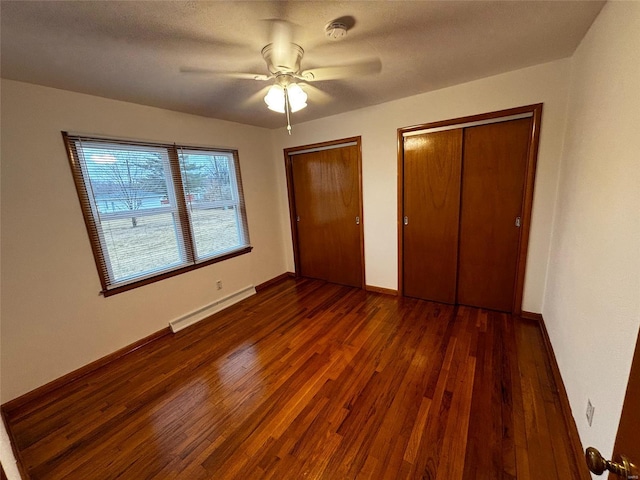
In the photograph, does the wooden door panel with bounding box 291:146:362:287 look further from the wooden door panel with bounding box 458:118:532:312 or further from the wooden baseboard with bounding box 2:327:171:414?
the wooden baseboard with bounding box 2:327:171:414

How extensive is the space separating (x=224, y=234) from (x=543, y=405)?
10.5 ft

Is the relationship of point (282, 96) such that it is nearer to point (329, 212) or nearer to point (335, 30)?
point (335, 30)

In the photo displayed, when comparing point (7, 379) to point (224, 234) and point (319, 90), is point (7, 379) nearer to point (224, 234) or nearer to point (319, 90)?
point (224, 234)

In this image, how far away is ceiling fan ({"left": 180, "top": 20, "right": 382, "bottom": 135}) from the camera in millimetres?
1368

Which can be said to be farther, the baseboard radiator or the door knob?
the baseboard radiator

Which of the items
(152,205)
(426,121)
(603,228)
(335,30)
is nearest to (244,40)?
(335,30)

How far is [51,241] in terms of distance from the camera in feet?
6.33

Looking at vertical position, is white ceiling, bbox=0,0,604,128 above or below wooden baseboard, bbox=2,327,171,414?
above

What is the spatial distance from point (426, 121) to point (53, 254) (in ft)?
11.2

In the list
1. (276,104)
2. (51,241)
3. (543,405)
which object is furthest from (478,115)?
(51,241)

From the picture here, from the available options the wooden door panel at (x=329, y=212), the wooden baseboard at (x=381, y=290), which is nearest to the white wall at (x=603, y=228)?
the wooden baseboard at (x=381, y=290)

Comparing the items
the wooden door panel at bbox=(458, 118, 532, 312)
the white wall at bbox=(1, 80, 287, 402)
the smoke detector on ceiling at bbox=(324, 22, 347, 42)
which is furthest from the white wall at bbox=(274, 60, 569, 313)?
the white wall at bbox=(1, 80, 287, 402)

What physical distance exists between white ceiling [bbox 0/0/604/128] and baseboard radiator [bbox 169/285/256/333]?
6.98 feet

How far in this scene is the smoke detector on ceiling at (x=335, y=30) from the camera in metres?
1.33
